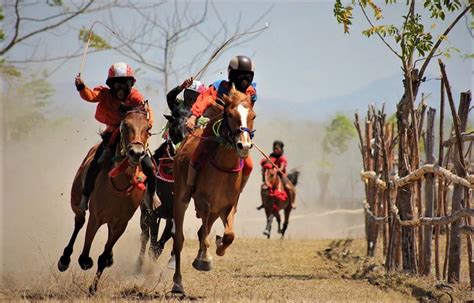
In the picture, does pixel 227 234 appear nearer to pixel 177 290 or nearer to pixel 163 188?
pixel 177 290

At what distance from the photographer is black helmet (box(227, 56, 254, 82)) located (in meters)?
11.2

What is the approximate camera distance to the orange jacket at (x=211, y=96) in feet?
36.4

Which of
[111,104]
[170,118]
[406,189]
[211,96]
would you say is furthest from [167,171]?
[406,189]

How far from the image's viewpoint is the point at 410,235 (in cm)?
1328

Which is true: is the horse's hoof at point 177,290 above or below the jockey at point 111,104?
below

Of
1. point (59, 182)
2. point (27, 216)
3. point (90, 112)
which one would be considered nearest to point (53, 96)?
point (90, 112)

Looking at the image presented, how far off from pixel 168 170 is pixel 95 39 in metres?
9.91

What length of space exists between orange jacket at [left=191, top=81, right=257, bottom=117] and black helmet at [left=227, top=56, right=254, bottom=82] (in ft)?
0.58

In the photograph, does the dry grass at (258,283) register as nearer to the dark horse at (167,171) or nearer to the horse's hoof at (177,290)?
the horse's hoof at (177,290)

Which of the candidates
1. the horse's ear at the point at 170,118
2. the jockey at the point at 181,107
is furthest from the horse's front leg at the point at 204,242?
the jockey at the point at 181,107

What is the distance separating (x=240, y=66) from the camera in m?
11.2

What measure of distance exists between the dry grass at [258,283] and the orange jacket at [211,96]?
2.15 m

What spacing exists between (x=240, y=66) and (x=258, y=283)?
3365mm

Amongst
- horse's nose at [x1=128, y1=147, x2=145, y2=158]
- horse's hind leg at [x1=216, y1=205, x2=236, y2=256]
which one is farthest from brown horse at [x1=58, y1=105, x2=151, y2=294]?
horse's hind leg at [x1=216, y1=205, x2=236, y2=256]
